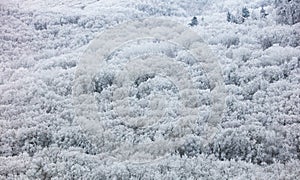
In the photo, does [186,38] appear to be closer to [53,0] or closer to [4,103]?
[4,103]

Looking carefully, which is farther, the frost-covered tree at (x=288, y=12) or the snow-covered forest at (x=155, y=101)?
the frost-covered tree at (x=288, y=12)

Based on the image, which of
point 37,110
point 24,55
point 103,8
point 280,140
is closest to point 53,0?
point 103,8

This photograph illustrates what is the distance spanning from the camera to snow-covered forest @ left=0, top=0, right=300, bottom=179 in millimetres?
7859

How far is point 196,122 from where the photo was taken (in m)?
8.93

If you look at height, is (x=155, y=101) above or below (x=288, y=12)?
below

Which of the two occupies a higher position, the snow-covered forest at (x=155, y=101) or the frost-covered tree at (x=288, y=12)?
the frost-covered tree at (x=288, y=12)

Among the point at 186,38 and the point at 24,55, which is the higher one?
the point at 186,38

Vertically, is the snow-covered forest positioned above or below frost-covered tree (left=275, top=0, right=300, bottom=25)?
below

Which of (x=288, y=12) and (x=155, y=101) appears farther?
(x=288, y=12)

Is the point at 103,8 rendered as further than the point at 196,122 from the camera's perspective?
Yes

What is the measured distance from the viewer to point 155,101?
32.4 feet

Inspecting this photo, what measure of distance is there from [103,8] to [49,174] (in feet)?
43.2

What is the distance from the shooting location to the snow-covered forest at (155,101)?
7.86m

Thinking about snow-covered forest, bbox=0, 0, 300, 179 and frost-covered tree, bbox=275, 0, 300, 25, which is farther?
frost-covered tree, bbox=275, 0, 300, 25
